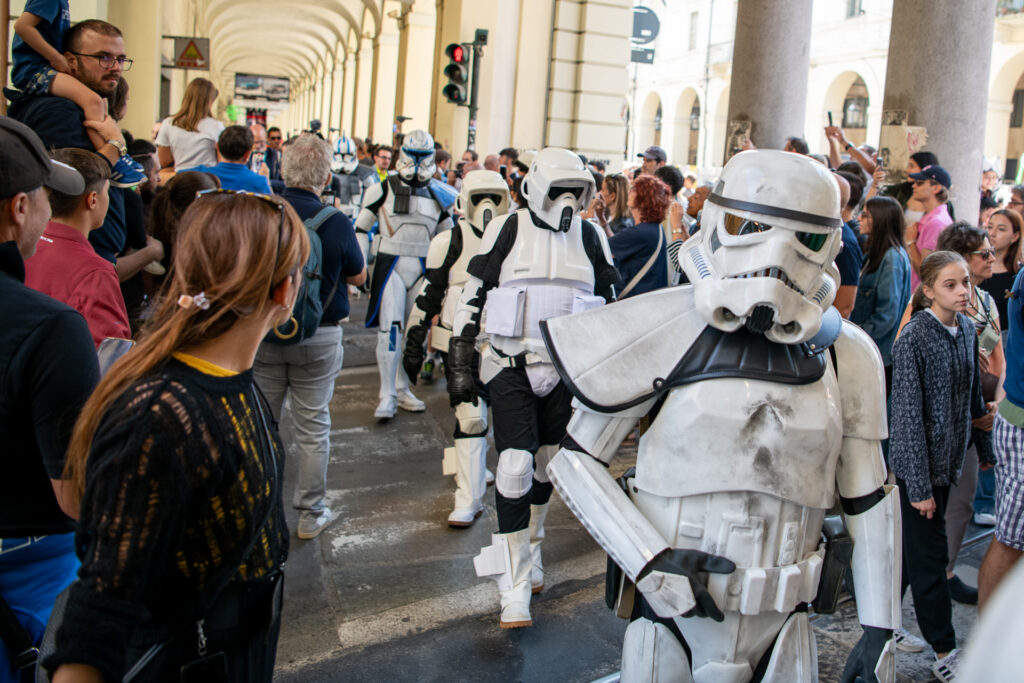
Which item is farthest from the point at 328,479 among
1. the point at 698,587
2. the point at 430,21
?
the point at 430,21

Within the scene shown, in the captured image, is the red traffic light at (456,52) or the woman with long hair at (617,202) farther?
the red traffic light at (456,52)

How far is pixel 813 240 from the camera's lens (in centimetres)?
227

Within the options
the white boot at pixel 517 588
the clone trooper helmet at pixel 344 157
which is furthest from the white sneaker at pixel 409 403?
the clone trooper helmet at pixel 344 157

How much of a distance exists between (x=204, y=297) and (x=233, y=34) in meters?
43.8

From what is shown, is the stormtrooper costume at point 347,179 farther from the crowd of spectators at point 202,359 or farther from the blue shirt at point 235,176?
the blue shirt at point 235,176

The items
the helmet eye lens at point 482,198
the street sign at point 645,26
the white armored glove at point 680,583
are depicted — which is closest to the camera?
the white armored glove at point 680,583

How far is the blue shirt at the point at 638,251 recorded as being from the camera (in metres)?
5.76

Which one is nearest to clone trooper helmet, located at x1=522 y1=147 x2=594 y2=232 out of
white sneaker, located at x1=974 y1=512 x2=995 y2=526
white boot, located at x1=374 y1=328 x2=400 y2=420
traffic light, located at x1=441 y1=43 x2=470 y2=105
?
white boot, located at x1=374 y1=328 x2=400 y2=420

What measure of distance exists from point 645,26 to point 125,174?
17.5m

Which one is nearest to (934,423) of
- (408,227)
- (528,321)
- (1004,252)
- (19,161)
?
(528,321)

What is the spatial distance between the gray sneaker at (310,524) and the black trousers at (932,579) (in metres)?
2.88

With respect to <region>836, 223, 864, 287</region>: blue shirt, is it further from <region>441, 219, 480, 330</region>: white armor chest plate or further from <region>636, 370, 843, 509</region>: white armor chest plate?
<region>636, 370, 843, 509</region>: white armor chest plate

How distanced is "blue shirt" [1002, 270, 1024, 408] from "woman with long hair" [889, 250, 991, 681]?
181 mm

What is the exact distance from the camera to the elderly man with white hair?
181 inches
